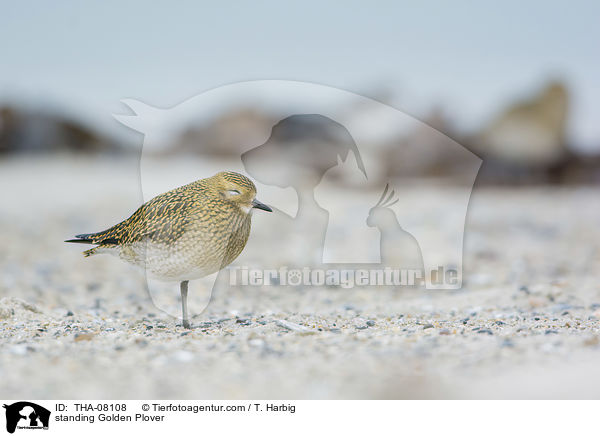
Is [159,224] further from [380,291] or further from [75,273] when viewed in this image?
[75,273]

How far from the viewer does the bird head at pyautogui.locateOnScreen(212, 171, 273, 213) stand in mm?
3881

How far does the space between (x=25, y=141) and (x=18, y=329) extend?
13.6m

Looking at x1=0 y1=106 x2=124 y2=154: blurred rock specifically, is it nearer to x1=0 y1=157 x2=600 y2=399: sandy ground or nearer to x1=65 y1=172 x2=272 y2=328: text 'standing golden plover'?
x1=0 y1=157 x2=600 y2=399: sandy ground

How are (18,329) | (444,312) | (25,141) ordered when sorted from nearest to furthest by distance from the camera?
Result: (18,329) < (444,312) < (25,141)

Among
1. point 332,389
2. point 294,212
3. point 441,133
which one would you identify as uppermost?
point 441,133

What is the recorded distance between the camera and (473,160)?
47.4 feet

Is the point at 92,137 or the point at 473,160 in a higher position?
the point at 92,137

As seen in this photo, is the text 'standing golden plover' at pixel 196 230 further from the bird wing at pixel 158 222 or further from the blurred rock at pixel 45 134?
the blurred rock at pixel 45 134

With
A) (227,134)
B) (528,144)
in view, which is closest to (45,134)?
(227,134)

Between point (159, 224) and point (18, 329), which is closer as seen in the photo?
point (159, 224)

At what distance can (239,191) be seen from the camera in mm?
3879

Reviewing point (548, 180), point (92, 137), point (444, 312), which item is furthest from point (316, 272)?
point (92, 137)

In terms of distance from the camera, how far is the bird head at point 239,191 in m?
3.88

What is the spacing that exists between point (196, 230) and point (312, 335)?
1.02 m
